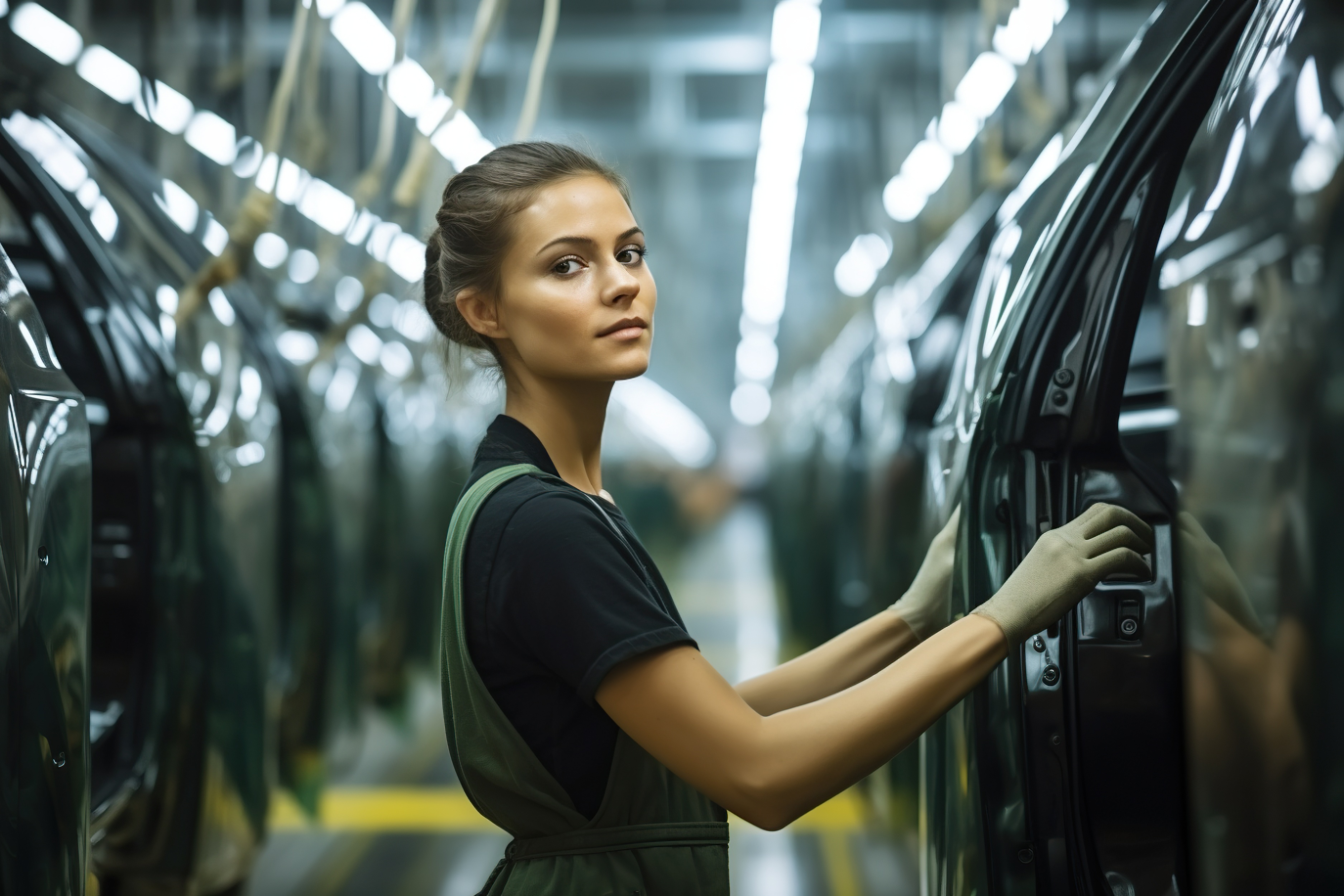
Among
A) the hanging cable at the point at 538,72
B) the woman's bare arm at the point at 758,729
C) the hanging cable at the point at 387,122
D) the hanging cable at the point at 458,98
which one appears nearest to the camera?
the woman's bare arm at the point at 758,729

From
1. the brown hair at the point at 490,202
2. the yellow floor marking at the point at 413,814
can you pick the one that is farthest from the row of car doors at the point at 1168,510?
the yellow floor marking at the point at 413,814

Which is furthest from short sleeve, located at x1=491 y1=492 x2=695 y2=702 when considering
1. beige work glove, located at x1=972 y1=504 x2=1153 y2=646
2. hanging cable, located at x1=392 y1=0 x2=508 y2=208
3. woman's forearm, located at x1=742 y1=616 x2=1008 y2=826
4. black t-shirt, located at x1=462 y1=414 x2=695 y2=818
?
hanging cable, located at x1=392 y1=0 x2=508 y2=208

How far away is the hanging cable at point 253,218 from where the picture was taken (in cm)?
276

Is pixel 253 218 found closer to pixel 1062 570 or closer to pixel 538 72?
pixel 538 72

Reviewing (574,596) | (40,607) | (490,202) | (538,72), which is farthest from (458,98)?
(574,596)

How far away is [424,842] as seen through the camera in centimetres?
445

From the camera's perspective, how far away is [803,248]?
Result: 13922 millimetres

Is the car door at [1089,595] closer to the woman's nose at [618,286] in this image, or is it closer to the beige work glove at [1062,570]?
the beige work glove at [1062,570]

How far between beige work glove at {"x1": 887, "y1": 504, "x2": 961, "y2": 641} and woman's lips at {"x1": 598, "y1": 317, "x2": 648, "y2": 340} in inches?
22.6

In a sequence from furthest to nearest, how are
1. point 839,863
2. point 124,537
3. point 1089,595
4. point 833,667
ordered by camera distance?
point 839,863 < point 124,537 < point 833,667 < point 1089,595

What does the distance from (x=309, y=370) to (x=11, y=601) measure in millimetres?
2034

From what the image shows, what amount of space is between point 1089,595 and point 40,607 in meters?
1.45

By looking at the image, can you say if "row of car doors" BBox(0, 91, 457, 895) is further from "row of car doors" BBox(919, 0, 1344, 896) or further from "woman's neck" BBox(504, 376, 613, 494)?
"row of car doors" BBox(919, 0, 1344, 896)

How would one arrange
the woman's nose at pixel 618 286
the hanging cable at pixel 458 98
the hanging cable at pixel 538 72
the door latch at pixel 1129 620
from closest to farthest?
the woman's nose at pixel 618 286
the door latch at pixel 1129 620
the hanging cable at pixel 538 72
the hanging cable at pixel 458 98
